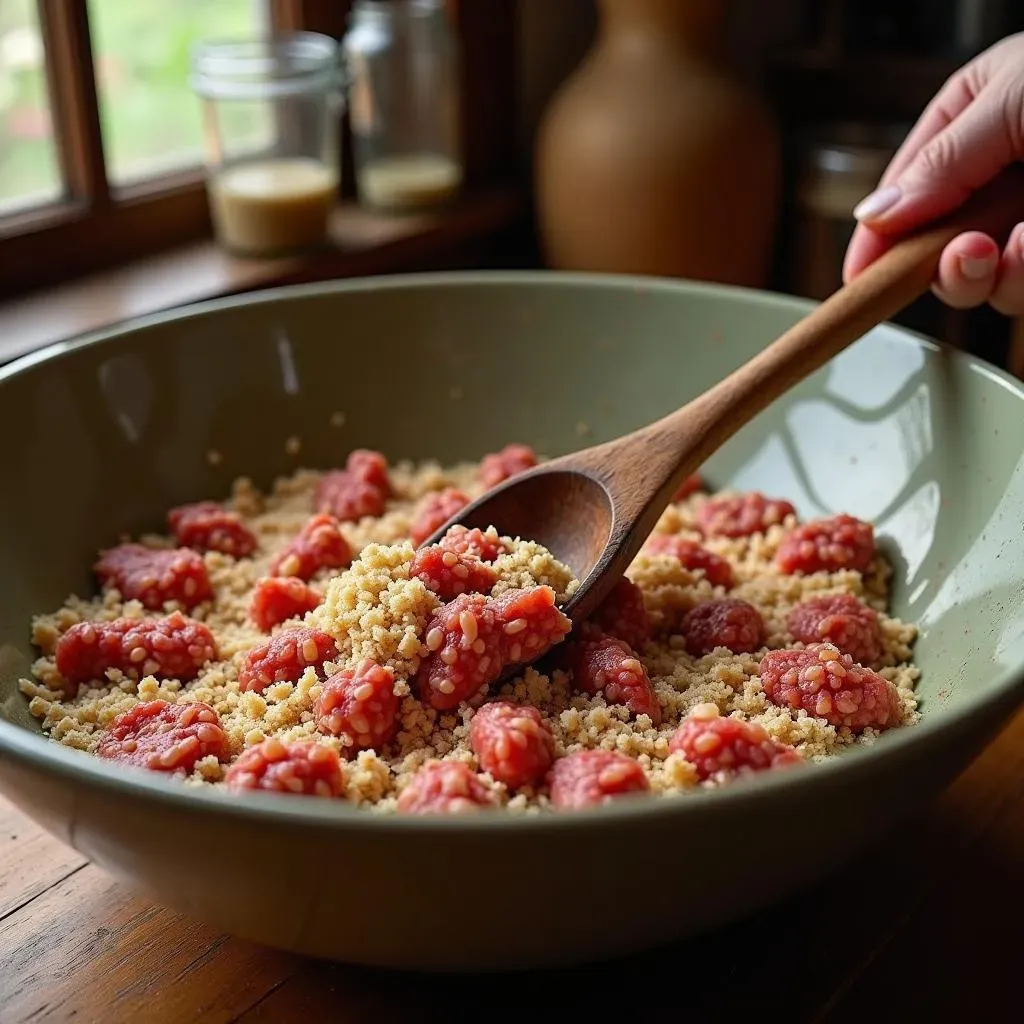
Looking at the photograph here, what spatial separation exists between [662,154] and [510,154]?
1.19 ft

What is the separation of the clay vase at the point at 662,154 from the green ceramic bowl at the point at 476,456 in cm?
53

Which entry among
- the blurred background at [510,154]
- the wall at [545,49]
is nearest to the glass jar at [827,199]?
the blurred background at [510,154]

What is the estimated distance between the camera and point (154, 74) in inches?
69.1

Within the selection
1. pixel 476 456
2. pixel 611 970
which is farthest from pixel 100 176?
pixel 611 970

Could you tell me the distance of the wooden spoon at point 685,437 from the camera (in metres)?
1.05

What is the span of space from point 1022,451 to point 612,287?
47 cm

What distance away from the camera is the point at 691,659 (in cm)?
102

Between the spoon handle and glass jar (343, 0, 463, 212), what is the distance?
919 mm

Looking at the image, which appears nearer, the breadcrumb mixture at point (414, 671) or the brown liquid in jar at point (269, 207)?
the breadcrumb mixture at point (414, 671)

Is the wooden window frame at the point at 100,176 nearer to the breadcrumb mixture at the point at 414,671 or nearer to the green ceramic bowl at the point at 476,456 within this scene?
the green ceramic bowl at the point at 476,456

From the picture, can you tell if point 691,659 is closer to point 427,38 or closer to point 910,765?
point 910,765

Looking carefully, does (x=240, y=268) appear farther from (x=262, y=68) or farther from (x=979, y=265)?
(x=979, y=265)

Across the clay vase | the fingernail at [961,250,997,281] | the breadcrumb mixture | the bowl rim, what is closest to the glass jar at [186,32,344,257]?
the clay vase

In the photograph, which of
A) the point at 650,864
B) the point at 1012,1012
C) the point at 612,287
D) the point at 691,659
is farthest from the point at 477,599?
the point at 612,287
